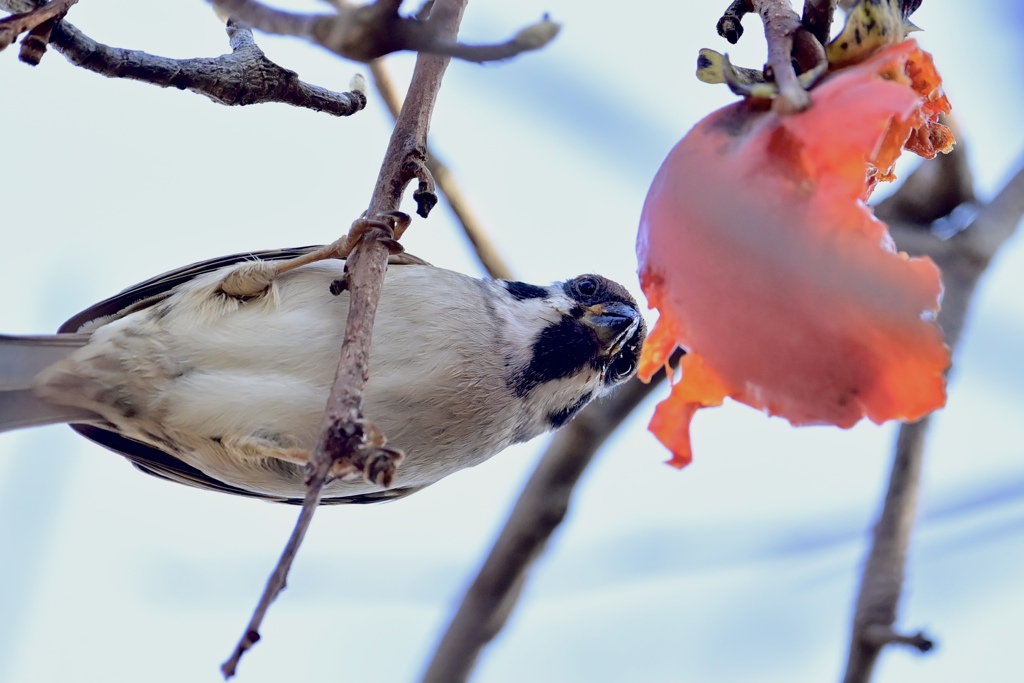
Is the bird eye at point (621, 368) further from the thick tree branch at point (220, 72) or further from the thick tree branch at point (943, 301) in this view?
the thick tree branch at point (220, 72)

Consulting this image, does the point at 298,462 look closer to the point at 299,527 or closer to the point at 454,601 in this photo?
the point at 454,601

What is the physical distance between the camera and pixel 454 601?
3.83 m

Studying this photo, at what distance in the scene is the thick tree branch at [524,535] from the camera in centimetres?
361

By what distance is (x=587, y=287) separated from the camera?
3.63m

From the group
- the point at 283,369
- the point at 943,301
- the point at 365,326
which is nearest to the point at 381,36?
the point at 365,326

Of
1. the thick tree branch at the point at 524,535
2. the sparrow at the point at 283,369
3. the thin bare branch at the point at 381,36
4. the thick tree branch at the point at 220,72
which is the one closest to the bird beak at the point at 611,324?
the sparrow at the point at 283,369

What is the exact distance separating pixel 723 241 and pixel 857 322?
0.21 m

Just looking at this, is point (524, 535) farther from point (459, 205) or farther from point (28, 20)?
point (28, 20)

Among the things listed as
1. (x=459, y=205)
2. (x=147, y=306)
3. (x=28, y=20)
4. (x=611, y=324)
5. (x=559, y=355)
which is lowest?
(x=147, y=306)

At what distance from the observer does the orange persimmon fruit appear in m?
1.38

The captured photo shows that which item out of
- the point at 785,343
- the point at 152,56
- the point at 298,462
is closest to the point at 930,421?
the point at 298,462

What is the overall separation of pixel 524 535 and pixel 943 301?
1.56 meters

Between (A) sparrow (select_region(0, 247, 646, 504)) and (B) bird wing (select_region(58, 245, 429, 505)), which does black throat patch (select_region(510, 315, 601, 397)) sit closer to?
(A) sparrow (select_region(0, 247, 646, 504))

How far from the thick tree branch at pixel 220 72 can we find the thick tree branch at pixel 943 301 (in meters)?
1.81
